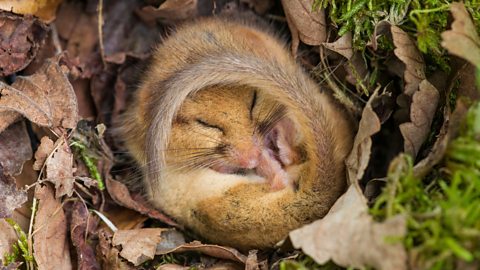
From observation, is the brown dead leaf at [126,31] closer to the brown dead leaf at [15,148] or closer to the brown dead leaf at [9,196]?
the brown dead leaf at [15,148]

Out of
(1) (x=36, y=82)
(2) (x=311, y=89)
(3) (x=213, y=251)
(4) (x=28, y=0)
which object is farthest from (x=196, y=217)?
(4) (x=28, y=0)

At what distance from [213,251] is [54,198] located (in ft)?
2.83

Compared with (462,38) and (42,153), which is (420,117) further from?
(42,153)

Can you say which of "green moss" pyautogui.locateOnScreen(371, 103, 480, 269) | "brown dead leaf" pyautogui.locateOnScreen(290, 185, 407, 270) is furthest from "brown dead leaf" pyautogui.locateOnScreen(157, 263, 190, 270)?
"green moss" pyautogui.locateOnScreen(371, 103, 480, 269)

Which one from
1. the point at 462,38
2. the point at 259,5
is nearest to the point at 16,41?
the point at 259,5

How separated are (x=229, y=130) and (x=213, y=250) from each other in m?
0.62

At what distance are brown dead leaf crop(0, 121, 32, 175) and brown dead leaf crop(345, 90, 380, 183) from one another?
66.7 inches

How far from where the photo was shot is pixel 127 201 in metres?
3.23

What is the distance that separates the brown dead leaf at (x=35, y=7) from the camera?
3164 millimetres

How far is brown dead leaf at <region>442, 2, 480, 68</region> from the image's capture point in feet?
7.63

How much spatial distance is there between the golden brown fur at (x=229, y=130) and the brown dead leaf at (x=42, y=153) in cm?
50

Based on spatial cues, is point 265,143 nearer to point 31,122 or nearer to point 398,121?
point 398,121

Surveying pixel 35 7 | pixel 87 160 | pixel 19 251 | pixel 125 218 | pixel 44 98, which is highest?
pixel 35 7

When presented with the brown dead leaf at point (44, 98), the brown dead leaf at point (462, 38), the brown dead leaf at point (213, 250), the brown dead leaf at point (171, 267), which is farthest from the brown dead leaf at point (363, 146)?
the brown dead leaf at point (44, 98)
